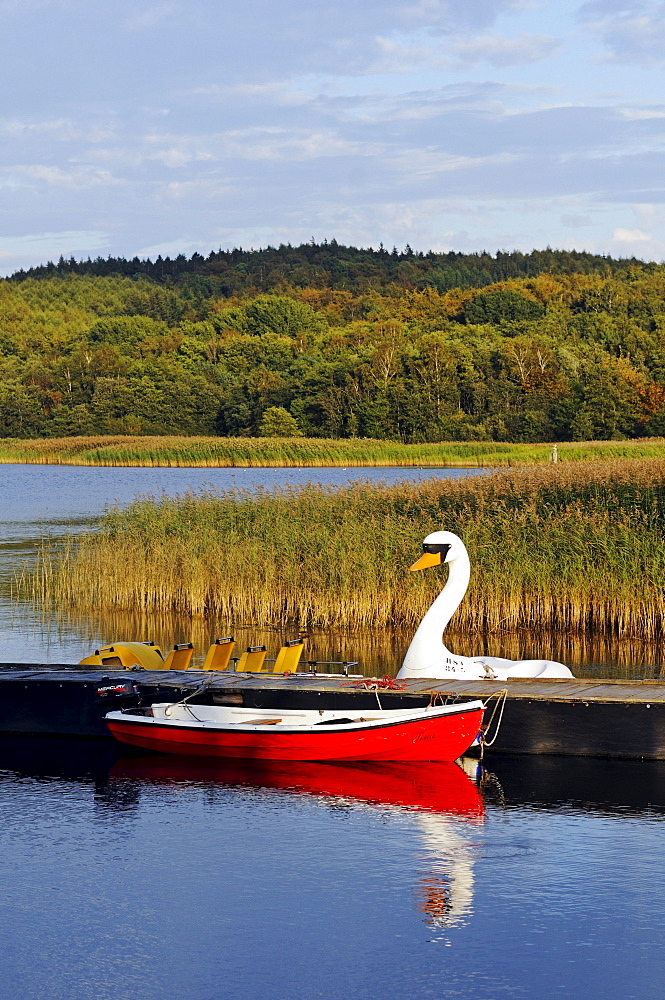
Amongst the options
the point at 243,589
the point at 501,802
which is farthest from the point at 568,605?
the point at 501,802

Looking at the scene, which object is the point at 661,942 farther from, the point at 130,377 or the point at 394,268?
the point at 394,268

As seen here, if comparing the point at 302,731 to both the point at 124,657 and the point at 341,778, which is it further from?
the point at 124,657

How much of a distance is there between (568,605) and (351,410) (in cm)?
7427

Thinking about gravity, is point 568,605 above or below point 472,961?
above

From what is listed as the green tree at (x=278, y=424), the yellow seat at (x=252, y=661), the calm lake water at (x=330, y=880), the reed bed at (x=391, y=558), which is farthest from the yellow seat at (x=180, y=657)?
the green tree at (x=278, y=424)

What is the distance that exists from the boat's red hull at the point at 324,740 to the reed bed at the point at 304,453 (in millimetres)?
42380

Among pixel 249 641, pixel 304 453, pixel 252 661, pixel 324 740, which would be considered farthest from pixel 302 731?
pixel 304 453

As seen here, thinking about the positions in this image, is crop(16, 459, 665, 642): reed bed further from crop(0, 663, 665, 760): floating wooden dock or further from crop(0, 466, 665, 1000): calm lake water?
Answer: crop(0, 466, 665, 1000): calm lake water

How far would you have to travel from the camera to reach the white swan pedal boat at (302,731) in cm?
1139

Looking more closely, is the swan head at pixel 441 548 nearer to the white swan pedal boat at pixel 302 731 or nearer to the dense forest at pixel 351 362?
the white swan pedal boat at pixel 302 731

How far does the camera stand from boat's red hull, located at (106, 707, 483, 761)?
1141 centimetres

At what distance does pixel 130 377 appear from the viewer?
100812 mm

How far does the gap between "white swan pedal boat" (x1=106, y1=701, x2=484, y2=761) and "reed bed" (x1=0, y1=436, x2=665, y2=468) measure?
42.4 m

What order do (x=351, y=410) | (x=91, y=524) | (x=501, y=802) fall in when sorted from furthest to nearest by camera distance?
(x=351, y=410) → (x=91, y=524) → (x=501, y=802)
